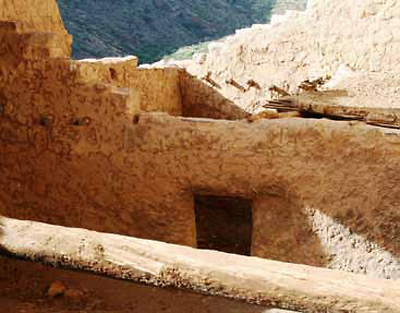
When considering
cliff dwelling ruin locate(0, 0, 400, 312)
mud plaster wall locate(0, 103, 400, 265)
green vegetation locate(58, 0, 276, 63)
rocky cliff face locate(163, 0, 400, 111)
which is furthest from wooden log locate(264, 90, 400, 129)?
green vegetation locate(58, 0, 276, 63)

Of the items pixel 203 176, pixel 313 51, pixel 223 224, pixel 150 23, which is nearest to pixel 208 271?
pixel 203 176

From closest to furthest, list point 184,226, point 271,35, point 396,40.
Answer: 1. point 184,226
2. point 396,40
3. point 271,35

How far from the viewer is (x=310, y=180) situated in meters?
3.83

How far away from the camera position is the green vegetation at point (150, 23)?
1284 centimetres

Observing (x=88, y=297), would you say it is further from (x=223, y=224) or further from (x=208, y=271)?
(x=223, y=224)

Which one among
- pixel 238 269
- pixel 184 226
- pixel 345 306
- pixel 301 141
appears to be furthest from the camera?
pixel 184 226

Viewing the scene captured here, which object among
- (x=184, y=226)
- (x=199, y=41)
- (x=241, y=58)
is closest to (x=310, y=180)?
(x=184, y=226)

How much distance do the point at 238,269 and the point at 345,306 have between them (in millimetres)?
444

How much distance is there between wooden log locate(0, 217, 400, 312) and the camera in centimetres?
208

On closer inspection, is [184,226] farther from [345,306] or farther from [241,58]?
[241,58]

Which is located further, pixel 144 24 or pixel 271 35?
pixel 144 24

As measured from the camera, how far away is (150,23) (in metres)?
14.4

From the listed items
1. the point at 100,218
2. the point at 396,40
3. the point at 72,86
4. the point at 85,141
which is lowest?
the point at 100,218

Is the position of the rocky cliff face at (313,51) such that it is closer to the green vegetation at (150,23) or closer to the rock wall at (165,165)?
the rock wall at (165,165)
